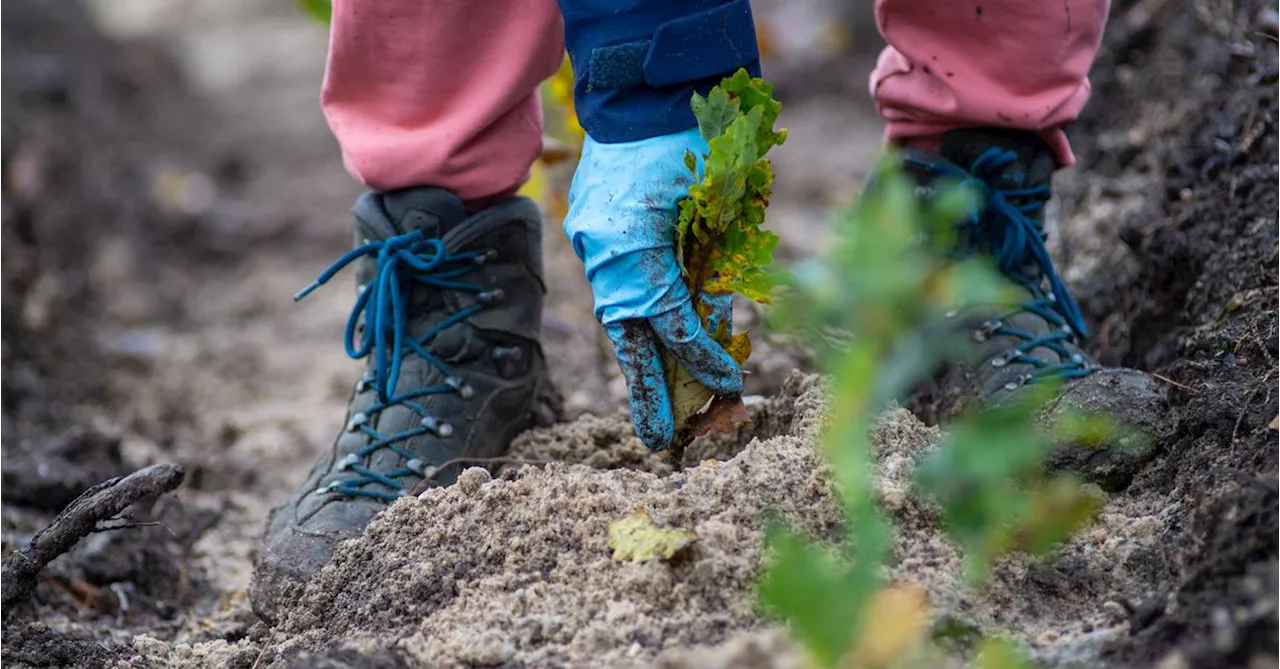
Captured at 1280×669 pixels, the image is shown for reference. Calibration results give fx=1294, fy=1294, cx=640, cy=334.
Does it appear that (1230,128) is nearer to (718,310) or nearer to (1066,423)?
(718,310)

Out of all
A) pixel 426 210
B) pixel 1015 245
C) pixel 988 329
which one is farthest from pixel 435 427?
pixel 1015 245

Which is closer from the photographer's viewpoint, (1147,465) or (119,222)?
(1147,465)

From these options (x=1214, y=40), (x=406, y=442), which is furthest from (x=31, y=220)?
(x=1214, y=40)

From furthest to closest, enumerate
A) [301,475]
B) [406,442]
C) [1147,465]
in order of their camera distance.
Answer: [301,475] → [406,442] → [1147,465]

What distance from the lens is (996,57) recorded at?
2354 millimetres

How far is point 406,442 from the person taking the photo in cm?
219

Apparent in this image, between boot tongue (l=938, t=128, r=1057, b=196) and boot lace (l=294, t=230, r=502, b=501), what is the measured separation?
90 cm

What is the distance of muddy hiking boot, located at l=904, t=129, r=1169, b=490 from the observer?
76.6 inches

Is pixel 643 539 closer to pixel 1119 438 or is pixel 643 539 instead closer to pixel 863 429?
pixel 863 429

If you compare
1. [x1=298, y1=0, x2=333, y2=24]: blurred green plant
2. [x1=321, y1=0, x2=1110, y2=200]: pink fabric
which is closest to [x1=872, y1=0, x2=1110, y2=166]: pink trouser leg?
[x1=321, y1=0, x2=1110, y2=200]: pink fabric

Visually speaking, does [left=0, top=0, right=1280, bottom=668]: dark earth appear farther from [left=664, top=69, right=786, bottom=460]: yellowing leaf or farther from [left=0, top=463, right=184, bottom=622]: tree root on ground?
[left=664, top=69, right=786, bottom=460]: yellowing leaf

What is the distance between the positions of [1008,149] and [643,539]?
1.20 metres

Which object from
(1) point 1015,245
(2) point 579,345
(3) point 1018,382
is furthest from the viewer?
(2) point 579,345

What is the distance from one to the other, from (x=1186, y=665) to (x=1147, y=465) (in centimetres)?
72
